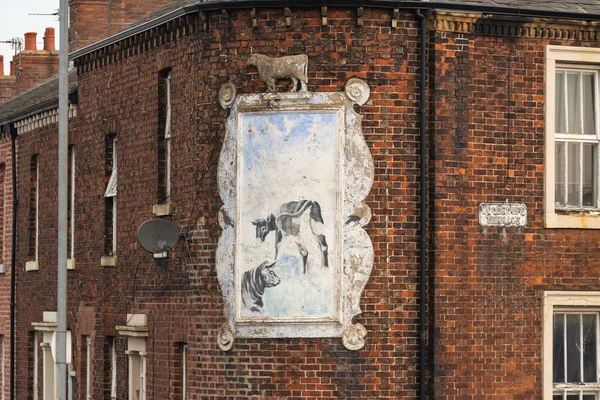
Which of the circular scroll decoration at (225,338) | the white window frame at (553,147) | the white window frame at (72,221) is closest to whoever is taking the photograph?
the circular scroll decoration at (225,338)

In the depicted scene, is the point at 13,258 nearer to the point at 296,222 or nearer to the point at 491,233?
the point at 296,222

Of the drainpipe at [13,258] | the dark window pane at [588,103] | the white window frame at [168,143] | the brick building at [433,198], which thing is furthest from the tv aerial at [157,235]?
the drainpipe at [13,258]

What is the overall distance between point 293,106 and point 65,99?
138 inches

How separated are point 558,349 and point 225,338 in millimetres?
5031

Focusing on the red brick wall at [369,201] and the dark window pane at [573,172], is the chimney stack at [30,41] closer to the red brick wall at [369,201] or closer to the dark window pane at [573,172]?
the red brick wall at [369,201]

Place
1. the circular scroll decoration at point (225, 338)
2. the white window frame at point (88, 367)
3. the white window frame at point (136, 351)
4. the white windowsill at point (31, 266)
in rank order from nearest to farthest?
the circular scroll decoration at point (225, 338)
the white window frame at point (136, 351)
the white window frame at point (88, 367)
the white windowsill at point (31, 266)

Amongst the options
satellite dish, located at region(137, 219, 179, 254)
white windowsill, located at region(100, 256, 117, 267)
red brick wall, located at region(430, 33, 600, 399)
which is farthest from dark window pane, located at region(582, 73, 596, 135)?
white windowsill, located at region(100, 256, 117, 267)

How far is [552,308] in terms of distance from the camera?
25.8 meters

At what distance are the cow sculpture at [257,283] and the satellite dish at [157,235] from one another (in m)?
1.73

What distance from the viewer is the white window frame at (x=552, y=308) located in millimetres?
25688

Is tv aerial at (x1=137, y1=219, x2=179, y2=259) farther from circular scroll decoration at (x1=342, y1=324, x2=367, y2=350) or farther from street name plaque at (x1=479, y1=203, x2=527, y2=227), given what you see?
street name plaque at (x1=479, y1=203, x2=527, y2=227)

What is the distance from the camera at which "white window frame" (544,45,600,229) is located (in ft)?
85.1

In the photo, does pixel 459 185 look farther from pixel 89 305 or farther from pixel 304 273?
pixel 89 305

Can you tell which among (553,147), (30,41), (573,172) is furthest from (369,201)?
(30,41)
